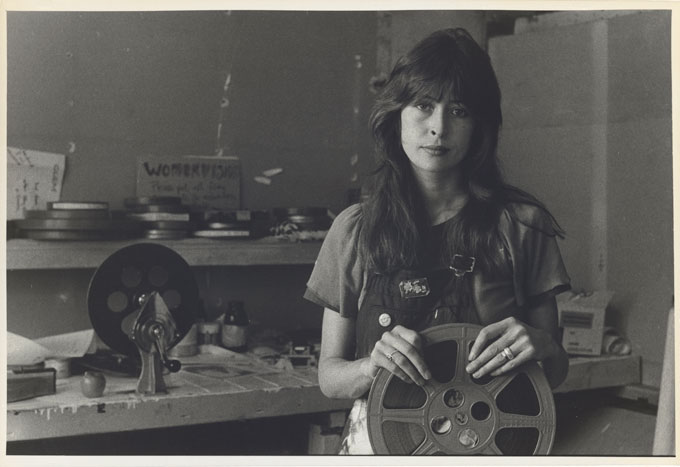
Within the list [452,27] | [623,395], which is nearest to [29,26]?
[452,27]

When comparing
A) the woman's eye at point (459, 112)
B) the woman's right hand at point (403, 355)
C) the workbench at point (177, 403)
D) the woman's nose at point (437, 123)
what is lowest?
the workbench at point (177, 403)

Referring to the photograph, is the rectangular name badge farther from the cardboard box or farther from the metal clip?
the cardboard box

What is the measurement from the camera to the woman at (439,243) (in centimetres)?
164

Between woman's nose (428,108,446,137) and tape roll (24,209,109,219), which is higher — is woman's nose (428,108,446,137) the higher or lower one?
the higher one

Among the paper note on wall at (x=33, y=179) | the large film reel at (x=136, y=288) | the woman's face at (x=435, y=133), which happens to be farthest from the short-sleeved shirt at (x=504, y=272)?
the paper note on wall at (x=33, y=179)

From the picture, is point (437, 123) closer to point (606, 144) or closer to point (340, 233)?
point (340, 233)

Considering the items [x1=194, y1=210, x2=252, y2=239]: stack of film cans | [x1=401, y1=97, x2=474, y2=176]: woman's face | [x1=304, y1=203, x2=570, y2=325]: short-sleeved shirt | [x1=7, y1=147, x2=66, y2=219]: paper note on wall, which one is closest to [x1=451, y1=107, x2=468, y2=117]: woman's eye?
[x1=401, y1=97, x2=474, y2=176]: woman's face

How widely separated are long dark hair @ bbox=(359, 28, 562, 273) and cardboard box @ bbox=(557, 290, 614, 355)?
2.27ft

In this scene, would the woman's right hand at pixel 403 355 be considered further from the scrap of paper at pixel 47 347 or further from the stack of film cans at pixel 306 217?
the scrap of paper at pixel 47 347

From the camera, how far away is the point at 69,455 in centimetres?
184

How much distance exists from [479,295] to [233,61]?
1101 millimetres

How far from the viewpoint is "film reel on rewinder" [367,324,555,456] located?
1.60m

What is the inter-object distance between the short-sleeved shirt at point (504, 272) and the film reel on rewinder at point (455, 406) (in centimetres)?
9

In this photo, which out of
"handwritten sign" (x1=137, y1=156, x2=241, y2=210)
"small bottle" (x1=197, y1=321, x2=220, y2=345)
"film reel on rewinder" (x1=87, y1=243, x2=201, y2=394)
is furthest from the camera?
"handwritten sign" (x1=137, y1=156, x2=241, y2=210)
